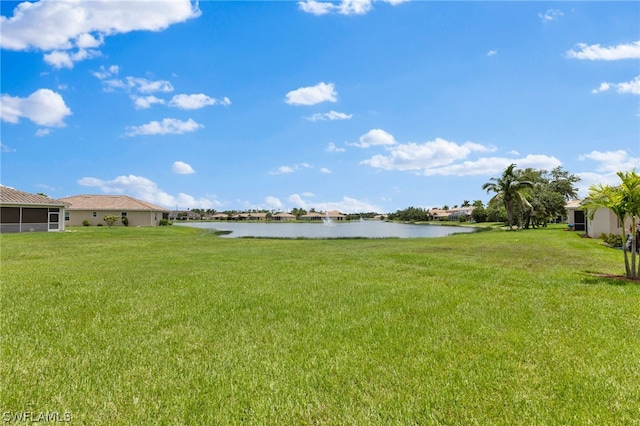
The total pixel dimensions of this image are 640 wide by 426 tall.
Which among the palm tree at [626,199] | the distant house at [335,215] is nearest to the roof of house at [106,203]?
the palm tree at [626,199]

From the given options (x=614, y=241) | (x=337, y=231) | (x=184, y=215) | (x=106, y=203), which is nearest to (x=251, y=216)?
(x=184, y=215)

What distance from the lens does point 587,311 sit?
20.4ft

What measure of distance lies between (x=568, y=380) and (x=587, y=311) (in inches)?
128

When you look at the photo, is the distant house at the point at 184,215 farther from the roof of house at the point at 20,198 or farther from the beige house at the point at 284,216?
the roof of house at the point at 20,198

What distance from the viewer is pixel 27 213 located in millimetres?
33500

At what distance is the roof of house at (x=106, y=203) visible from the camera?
48.4 m

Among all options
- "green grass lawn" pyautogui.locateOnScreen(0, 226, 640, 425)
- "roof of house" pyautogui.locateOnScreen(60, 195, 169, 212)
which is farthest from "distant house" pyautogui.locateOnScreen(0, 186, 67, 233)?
"green grass lawn" pyautogui.locateOnScreen(0, 226, 640, 425)

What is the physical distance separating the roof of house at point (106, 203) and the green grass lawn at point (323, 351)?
44825 millimetres

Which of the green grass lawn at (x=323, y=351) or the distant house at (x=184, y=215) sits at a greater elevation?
the distant house at (x=184, y=215)

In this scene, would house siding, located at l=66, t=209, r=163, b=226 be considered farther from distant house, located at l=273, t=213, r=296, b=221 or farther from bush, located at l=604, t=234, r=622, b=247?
distant house, located at l=273, t=213, r=296, b=221

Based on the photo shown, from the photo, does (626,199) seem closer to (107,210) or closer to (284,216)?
(107,210)

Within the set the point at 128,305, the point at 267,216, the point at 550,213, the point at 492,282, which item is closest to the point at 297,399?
the point at 128,305

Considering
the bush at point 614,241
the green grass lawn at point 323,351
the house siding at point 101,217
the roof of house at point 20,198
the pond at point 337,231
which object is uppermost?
the roof of house at point 20,198

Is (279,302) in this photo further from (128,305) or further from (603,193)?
(603,193)
